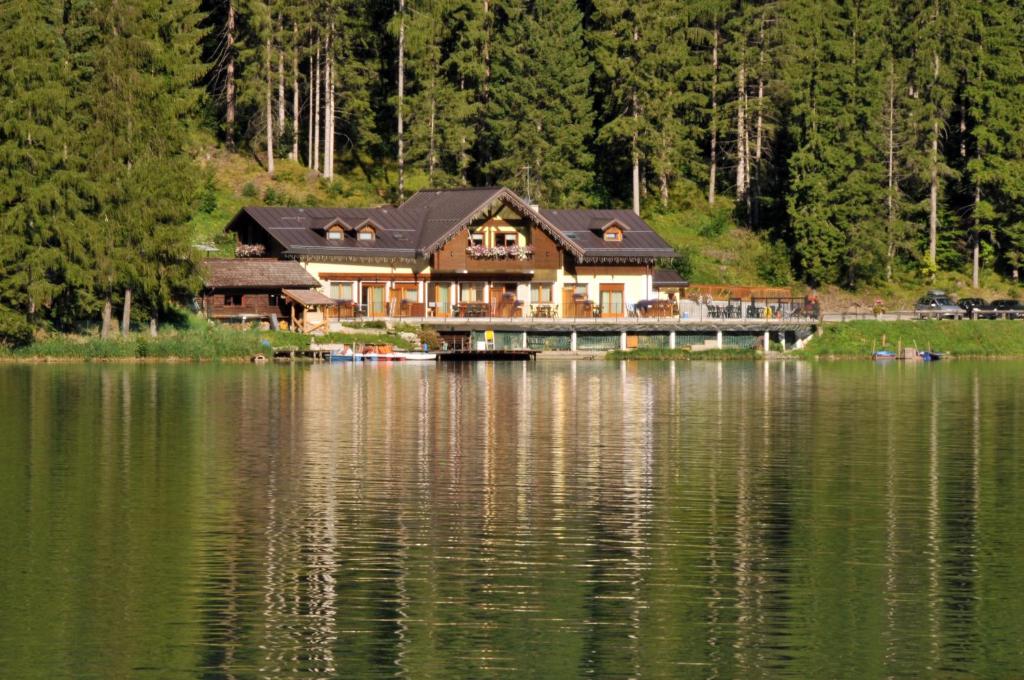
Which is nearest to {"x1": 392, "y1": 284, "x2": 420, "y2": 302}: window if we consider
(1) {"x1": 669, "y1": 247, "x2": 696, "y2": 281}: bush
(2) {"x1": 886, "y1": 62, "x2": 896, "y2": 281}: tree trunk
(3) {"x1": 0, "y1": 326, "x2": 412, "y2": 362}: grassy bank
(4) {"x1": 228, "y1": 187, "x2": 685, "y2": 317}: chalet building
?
(4) {"x1": 228, "y1": 187, "x2": 685, "y2": 317}: chalet building

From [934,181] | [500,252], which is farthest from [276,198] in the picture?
[934,181]

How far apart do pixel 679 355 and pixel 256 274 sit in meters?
22.3

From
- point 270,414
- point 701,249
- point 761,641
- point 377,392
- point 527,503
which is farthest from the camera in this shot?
point 701,249

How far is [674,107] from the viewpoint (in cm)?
11306

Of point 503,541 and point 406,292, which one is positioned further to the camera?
point 406,292

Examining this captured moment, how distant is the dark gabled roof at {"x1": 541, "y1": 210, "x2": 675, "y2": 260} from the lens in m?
98.7

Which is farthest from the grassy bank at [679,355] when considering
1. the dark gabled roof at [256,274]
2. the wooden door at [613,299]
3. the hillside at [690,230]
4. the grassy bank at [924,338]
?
the dark gabled roof at [256,274]

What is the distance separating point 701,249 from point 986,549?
7914cm

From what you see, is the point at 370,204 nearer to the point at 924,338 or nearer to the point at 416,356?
the point at 416,356

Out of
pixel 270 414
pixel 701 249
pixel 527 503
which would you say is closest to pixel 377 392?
pixel 270 414

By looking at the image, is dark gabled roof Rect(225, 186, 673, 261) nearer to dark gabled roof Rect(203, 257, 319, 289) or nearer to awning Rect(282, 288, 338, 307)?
dark gabled roof Rect(203, 257, 319, 289)

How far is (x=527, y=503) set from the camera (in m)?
35.7

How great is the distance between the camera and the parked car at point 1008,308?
3996 inches

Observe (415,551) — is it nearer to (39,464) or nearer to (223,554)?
(223,554)
